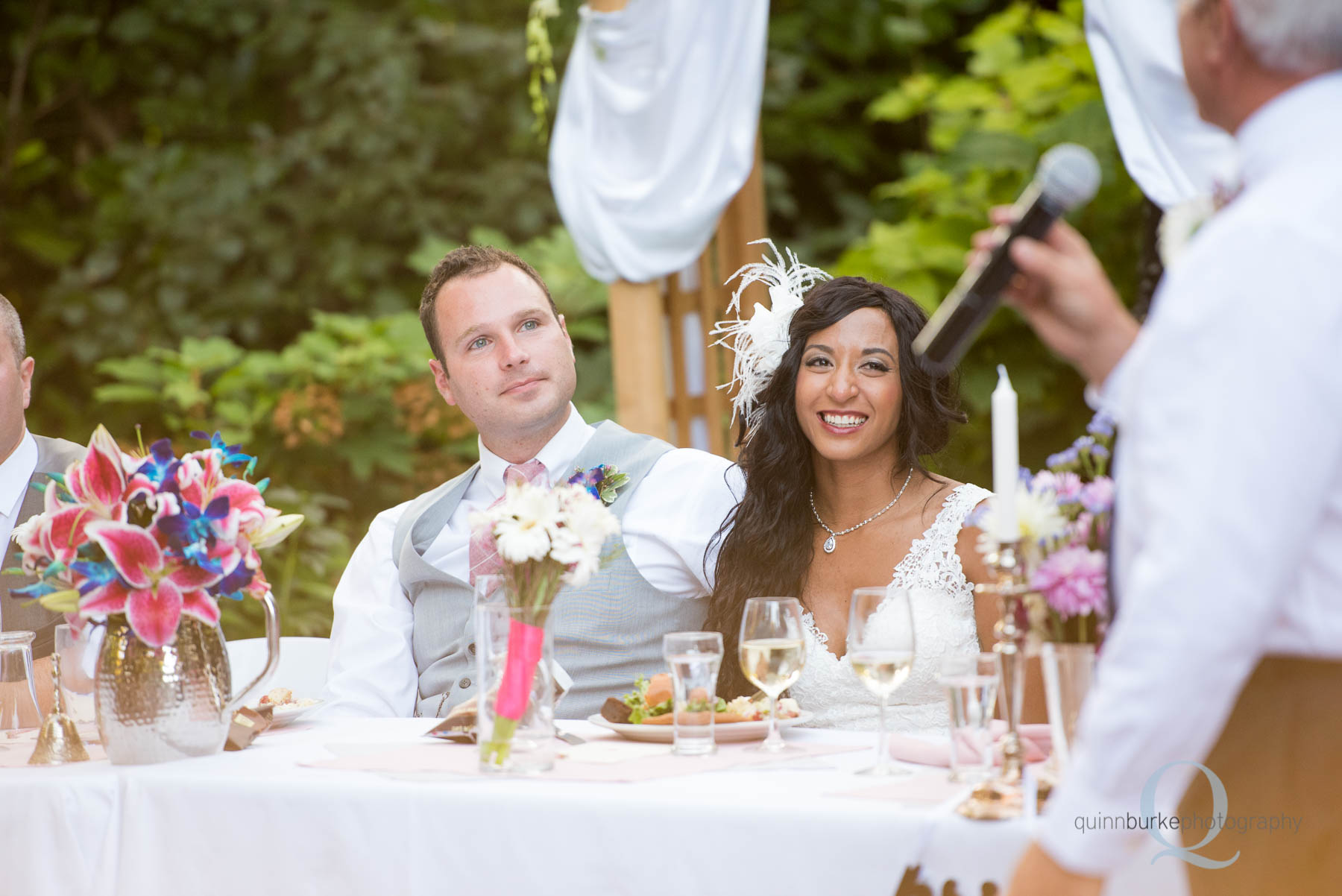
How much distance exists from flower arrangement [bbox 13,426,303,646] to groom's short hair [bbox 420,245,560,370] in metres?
1.08

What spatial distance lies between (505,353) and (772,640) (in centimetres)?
126

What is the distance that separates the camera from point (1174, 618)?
960mm

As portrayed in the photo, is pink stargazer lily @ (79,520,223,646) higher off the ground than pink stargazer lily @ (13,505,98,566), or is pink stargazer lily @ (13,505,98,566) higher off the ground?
pink stargazer lily @ (13,505,98,566)

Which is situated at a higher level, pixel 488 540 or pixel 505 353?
pixel 505 353

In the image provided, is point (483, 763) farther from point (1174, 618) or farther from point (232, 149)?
point (232, 149)

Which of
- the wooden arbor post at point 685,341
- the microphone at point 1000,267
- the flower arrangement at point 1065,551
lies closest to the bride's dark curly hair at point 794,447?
the flower arrangement at point 1065,551

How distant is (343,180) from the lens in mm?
6957

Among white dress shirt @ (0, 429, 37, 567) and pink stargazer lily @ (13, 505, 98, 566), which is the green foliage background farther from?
pink stargazer lily @ (13, 505, 98, 566)

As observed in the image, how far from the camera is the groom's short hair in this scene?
2816 millimetres

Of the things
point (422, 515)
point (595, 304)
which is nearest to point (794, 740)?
point (422, 515)

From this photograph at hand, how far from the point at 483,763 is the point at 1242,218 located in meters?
1.09

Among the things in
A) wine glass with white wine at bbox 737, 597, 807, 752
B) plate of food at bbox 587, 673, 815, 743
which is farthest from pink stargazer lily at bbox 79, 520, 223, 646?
wine glass with white wine at bbox 737, 597, 807, 752

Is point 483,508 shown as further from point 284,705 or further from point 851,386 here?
point 851,386

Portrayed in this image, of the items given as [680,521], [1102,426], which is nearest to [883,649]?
[1102,426]
